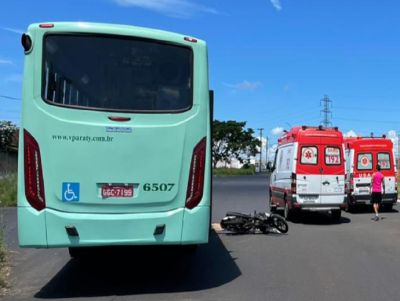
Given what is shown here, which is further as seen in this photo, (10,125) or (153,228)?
(10,125)

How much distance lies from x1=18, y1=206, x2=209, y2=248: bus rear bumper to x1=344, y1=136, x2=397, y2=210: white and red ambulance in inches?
555

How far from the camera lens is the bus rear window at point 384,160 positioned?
2028 centimetres

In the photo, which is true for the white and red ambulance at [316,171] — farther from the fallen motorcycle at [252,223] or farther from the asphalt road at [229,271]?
the asphalt road at [229,271]

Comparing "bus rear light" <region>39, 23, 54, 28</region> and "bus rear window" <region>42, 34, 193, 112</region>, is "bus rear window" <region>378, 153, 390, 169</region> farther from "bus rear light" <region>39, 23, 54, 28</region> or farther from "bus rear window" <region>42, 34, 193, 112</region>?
"bus rear light" <region>39, 23, 54, 28</region>

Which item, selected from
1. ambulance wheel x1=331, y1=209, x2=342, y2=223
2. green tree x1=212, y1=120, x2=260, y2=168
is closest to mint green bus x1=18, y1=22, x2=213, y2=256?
ambulance wheel x1=331, y1=209, x2=342, y2=223

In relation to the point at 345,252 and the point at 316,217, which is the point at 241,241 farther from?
the point at 316,217

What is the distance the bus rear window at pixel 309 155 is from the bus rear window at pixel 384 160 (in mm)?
5001

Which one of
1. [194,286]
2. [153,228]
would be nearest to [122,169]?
[153,228]

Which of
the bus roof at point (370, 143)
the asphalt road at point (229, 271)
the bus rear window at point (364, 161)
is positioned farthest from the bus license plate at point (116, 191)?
the bus roof at point (370, 143)

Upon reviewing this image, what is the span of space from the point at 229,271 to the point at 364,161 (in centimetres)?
1297

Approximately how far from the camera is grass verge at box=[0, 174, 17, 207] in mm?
22078

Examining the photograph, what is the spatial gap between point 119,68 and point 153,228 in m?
2.18

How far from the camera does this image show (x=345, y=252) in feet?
34.8

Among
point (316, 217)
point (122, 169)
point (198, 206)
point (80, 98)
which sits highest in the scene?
point (80, 98)
